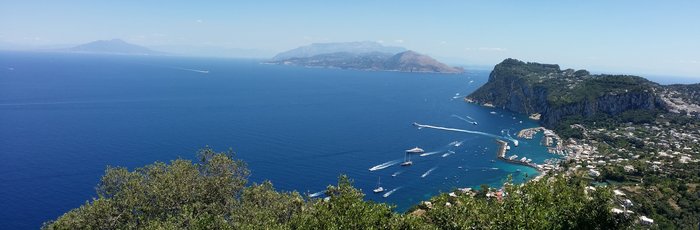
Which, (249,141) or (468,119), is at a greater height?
(468,119)

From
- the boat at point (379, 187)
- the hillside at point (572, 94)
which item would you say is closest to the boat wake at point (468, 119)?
the hillside at point (572, 94)

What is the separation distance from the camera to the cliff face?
124688 mm

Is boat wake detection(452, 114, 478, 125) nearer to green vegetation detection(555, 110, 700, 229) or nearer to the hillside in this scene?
the hillside

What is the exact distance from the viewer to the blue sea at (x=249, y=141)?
67000mm

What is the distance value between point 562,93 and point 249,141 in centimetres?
10036

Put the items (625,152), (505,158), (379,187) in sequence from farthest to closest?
(505,158), (625,152), (379,187)

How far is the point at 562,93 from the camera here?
14125cm

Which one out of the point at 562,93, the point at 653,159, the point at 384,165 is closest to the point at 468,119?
the point at 562,93

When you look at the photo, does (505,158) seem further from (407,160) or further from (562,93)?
(562,93)

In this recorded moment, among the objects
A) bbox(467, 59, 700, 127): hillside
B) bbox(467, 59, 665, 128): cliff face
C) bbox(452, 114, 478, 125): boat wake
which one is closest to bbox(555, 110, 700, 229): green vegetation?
bbox(467, 59, 700, 127): hillside

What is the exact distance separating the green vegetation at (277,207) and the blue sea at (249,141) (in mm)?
34182

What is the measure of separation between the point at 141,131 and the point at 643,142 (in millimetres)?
107828

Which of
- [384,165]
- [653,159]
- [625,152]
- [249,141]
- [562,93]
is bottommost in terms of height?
[384,165]

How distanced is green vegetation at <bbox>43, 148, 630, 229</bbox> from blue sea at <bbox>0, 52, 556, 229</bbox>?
3418 centimetres
